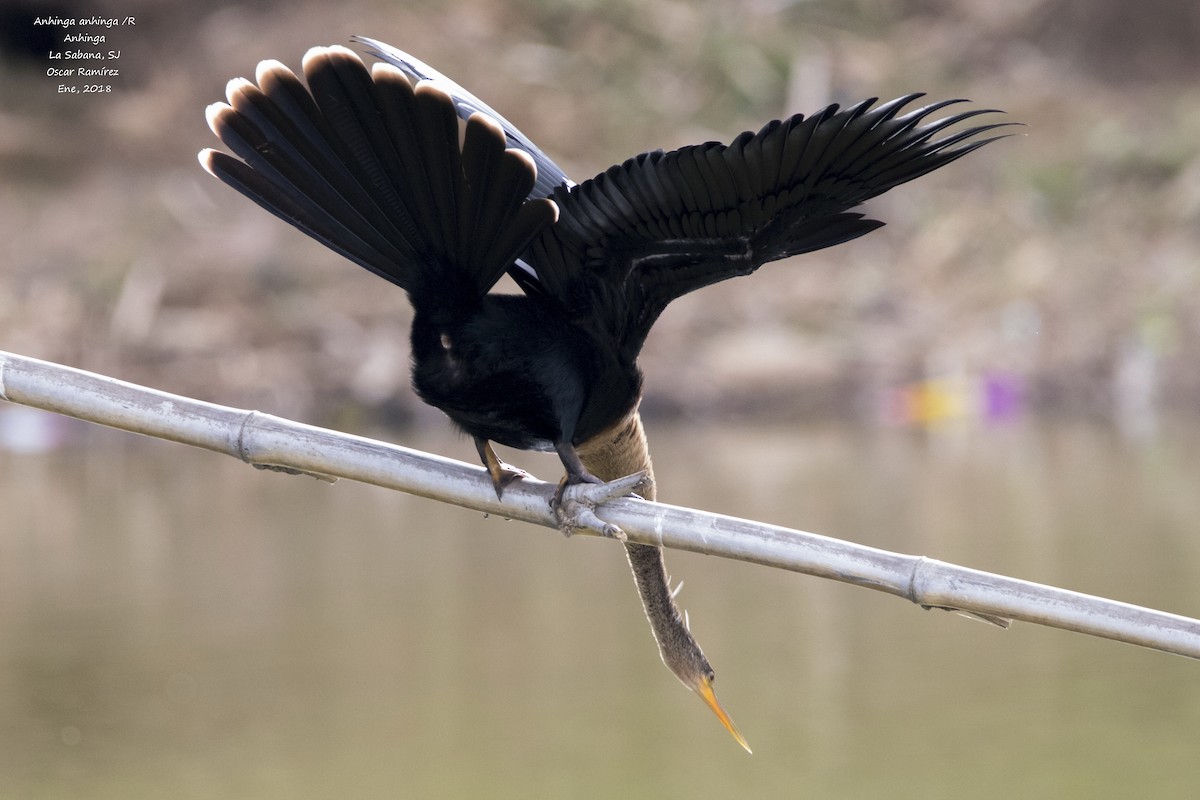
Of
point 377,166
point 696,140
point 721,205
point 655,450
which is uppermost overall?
point 721,205

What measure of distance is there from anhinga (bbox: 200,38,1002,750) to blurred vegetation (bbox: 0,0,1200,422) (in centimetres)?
775

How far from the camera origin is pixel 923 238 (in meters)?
11.1

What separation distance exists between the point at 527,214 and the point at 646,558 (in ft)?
2.57

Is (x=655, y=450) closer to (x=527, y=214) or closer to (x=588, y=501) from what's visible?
(x=588, y=501)

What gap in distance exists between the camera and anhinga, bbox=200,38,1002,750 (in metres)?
1.84

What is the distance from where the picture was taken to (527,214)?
1911 millimetres

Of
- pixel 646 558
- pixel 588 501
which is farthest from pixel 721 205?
pixel 646 558

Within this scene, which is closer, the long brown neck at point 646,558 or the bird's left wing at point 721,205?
the bird's left wing at point 721,205

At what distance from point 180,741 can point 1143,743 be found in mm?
2735

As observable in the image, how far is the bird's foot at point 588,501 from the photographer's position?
1.97 meters

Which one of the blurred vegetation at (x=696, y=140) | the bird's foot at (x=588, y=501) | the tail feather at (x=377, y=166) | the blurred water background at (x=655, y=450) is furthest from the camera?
the blurred vegetation at (x=696, y=140)

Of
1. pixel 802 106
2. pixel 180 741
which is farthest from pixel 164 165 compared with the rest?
pixel 180 741

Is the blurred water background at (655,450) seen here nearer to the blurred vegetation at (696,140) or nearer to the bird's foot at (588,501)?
the blurred vegetation at (696,140)

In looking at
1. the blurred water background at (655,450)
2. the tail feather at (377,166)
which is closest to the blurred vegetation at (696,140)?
the blurred water background at (655,450)
